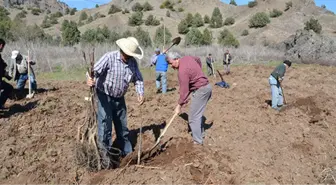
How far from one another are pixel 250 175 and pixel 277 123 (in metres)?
3.21

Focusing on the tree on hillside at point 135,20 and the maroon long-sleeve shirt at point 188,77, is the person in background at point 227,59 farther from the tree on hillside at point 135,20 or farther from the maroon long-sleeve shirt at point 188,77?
the tree on hillside at point 135,20

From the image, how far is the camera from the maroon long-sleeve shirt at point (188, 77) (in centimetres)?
557

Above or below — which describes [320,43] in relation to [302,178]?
above

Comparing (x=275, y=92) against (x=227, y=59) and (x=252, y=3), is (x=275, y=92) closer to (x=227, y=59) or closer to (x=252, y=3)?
(x=227, y=59)

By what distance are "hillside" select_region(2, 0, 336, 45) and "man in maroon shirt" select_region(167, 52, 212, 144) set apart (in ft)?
113

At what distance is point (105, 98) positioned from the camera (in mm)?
4906

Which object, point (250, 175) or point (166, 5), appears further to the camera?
point (166, 5)

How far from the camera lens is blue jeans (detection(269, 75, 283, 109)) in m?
8.91

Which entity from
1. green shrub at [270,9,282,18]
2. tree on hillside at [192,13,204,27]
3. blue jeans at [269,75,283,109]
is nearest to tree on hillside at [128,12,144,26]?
tree on hillside at [192,13,204,27]

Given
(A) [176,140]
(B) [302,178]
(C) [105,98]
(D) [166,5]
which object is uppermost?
(D) [166,5]

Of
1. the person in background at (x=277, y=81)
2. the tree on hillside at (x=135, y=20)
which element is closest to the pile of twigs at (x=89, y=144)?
the person in background at (x=277, y=81)

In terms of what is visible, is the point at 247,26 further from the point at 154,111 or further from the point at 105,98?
the point at 105,98

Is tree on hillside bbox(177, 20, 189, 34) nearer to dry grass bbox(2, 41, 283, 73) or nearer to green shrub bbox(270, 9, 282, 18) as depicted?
green shrub bbox(270, 9, 282, 18)

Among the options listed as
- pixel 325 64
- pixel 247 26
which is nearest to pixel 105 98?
pixel 325 64
